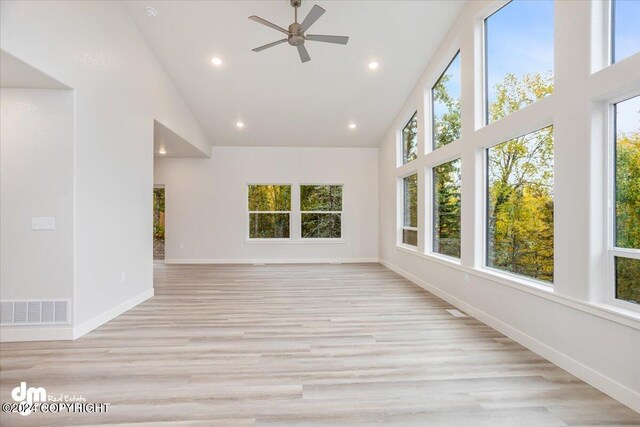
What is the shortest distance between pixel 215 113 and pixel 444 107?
14.0 ft

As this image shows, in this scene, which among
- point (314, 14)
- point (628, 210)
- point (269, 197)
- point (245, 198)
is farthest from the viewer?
point (269, 197)

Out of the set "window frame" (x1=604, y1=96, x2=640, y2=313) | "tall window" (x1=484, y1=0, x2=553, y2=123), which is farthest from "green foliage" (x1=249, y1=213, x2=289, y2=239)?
"window frame" (x1=604, y1=96, x2=640, y2=313)

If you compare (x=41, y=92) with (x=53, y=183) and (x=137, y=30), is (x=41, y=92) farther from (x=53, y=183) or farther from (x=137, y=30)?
(x=137, y=30)

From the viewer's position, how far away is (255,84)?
17.7 ft

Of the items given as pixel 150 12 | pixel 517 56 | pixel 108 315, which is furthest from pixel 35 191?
pixel 517 56

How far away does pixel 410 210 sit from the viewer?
6215 mm

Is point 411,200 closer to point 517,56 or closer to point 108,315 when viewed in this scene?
point 517,56

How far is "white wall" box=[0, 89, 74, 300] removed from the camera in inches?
116

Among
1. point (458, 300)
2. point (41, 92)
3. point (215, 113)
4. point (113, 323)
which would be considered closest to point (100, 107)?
point (41, 92)

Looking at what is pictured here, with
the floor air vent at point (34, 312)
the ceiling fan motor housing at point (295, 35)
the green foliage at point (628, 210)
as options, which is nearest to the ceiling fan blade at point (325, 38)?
the ceiling fan motor housing at point (295, 35)

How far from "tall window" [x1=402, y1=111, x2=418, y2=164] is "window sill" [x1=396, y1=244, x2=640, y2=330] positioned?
8.39ft

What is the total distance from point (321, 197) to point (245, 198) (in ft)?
6.30

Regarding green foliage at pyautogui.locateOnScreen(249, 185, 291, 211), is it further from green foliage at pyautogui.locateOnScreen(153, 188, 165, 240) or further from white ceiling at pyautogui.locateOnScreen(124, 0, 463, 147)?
green foliage at pyautogui.locateOnScreen(153, 188, 165, 240)

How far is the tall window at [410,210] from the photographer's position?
233 inches
